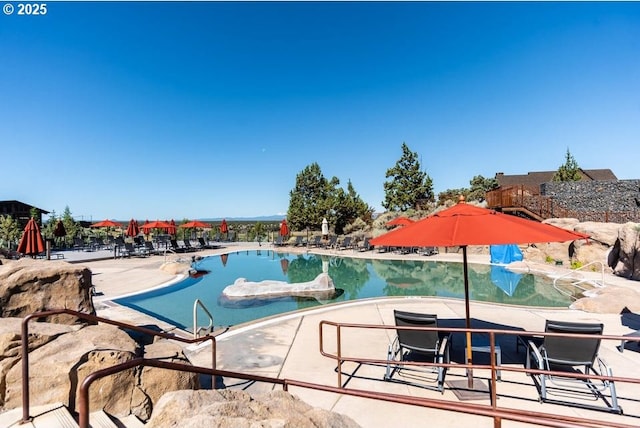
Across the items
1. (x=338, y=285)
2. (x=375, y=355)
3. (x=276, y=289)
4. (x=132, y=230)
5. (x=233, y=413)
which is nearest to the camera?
(x=233, y=413)

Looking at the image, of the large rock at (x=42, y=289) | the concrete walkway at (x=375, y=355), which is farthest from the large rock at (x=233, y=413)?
the large rock at (x=42, y=289)

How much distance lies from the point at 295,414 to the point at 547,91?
2359 centimetres

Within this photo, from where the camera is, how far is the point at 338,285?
40.0ft

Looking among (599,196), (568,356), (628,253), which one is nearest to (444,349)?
(568,356)

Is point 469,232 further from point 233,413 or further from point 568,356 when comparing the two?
point 233,413

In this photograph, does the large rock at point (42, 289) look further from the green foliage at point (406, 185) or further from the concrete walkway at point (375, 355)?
the green foliage at point (406, 185)

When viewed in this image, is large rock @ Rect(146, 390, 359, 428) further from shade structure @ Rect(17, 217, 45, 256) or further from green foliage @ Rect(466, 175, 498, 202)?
green foliage @ Rect(466, 175, 498, 202)

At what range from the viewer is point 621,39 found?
14.6m

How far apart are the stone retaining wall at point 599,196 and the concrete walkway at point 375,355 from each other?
21.4 meters

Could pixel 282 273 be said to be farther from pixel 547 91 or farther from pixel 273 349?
pixel 547 91

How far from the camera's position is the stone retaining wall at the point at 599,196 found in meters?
22.2

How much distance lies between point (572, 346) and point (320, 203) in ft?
87.5

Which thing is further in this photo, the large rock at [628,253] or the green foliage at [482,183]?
the green foliage at [482,183]

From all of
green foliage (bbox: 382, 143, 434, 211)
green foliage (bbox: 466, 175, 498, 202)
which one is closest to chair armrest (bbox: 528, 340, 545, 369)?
green foliage (bbox: 382, 143, 434, 211)
